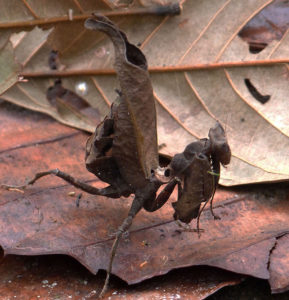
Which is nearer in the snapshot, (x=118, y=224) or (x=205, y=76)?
(x=118, y=224)

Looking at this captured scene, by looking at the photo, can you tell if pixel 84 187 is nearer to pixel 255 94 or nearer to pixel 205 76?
pixel 205 76

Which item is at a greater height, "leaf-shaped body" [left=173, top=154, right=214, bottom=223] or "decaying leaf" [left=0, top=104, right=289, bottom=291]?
"leaf-shaped body" [left=173, top=154, right=214, bottom=223]

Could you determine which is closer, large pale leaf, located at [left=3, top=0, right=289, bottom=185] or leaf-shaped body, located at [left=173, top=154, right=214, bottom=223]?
leaf-shaped body, located at [left=173, top=154, right=214, bottom=223]

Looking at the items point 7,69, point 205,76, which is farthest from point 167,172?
point 7,69

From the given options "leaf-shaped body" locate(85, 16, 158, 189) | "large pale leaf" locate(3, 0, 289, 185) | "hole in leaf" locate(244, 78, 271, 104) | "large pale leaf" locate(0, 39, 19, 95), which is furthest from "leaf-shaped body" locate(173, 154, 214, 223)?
"large pale leaf" locate(0, 39, 19, 95)

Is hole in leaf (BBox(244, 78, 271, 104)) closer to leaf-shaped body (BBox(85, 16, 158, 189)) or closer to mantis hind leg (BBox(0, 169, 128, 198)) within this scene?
leaf-shaped body (BBox(85, 16, 158, 189))

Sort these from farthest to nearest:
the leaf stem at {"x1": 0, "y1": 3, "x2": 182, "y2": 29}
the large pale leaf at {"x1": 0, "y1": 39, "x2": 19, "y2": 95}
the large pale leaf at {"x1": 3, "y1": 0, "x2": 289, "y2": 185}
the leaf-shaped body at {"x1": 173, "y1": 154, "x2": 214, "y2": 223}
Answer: the leaf stem at {"x1": 0, "y1": 3, "x2": 182, "y2": 29}
the large pale leaf at {"x1": 0, "y1": 39, "x2": 19, "y2": 95}
the large pale leaf at {"x1": 3, "y1": 0, "x2": 289, "y2": 185}
the leaf-shaped body at {"x1": 173, "y1": 154, "x2": 214, "y2": 223}
